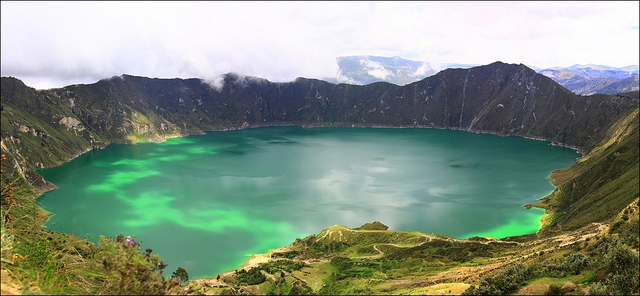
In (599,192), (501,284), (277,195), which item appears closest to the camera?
(501,284)

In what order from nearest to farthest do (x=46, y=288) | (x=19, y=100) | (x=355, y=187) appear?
(x=46, y=288) → (x=355, y=187) → (x=19, y=100)

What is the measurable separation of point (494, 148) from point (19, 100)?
646ft

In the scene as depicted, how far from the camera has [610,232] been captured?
37.1 metres

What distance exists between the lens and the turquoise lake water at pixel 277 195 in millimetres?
69875

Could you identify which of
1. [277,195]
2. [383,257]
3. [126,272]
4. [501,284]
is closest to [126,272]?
[126,272]

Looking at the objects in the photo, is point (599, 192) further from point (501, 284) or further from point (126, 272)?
point (126, 272)

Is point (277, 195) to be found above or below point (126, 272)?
below

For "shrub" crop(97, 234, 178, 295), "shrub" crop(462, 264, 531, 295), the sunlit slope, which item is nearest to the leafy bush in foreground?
"shrub" crop(97, 234, 178, 295)

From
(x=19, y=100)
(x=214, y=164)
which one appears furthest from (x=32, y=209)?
(x=19, y=100)

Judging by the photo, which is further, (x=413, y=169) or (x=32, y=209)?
(x=413, y=169)

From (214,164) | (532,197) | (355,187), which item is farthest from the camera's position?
(214,164)

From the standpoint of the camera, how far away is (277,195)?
9588 centimetres

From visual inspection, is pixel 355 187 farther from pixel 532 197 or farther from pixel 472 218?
pixel 532 197

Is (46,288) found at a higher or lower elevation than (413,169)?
higher
